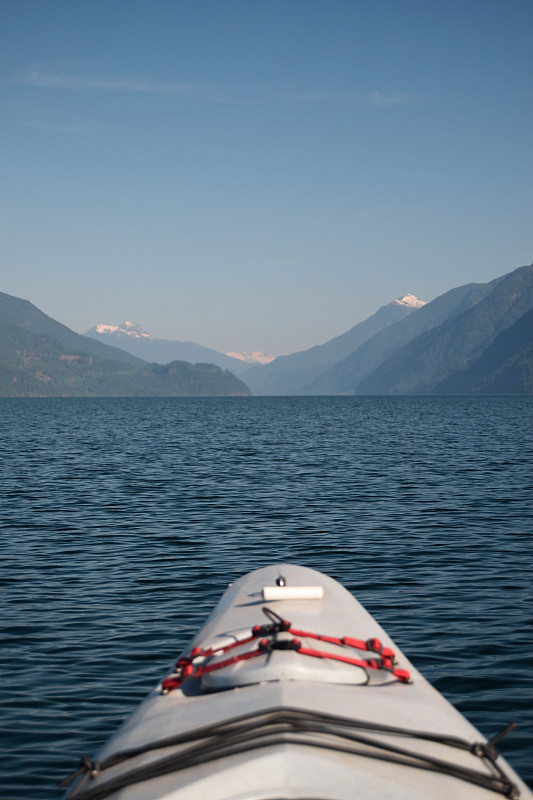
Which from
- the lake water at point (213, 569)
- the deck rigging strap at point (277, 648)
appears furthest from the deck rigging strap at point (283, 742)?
the lake water at point (213, 569)

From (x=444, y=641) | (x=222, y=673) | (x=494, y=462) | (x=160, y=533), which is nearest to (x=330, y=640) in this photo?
(x=222, y=673)

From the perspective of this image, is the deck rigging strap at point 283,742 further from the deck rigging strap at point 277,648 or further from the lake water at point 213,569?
the lake water at point 213,569

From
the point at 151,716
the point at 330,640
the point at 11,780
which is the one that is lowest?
the point at 11,780

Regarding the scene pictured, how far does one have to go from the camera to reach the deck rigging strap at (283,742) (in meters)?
5.52

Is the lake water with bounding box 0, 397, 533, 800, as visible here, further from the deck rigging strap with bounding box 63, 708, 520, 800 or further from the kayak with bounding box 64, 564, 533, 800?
the deck rigging strap with bounding box 63, 708, 520, 800

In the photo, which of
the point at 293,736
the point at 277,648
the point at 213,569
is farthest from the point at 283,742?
the point at 213,569

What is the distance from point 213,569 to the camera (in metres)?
17.4

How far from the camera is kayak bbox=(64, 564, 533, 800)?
5184 millimetres

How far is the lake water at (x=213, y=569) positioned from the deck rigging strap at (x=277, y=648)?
2241 millimetres

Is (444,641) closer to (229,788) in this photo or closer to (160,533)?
(229,788)

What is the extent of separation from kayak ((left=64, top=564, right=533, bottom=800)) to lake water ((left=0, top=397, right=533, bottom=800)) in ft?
8.15

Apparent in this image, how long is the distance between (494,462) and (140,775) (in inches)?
1482

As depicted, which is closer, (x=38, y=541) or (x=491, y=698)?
(x=491, y=698)

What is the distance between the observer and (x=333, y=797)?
193 inches
